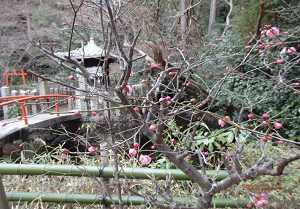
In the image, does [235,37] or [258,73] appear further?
[235,37]

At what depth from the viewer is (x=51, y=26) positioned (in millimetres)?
7445

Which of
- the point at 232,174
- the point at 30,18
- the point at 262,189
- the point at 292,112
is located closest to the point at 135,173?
the point at 232,174

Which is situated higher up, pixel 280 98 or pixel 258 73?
pixel 258 73

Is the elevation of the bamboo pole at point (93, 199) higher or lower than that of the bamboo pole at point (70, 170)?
lower

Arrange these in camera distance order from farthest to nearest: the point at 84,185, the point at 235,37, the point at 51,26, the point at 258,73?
the point at 51,26
the point at 235,37
the point at 258,73
the point at 84,185

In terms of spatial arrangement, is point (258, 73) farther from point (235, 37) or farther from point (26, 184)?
point (26, 184)

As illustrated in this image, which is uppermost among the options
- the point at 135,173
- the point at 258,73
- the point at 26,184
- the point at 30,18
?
the point at 30,18

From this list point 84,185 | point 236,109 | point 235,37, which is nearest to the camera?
point 84,185

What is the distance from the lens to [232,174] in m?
1.05

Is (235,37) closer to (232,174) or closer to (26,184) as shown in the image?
(232,174)

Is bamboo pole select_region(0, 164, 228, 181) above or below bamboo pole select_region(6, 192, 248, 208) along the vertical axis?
above

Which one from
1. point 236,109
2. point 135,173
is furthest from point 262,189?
point 236,109

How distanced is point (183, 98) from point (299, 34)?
2.68 metres

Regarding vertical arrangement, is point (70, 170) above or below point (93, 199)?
above
